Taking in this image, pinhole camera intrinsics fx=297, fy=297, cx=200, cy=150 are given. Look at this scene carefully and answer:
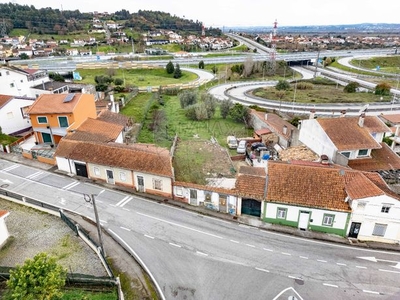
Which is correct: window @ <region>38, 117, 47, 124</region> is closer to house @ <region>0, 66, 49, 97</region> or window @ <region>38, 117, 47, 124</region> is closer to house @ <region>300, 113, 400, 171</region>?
house @ <region>0, 66, 49, 97</region>

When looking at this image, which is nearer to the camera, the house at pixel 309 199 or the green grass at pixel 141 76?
the house at pixel 309 199

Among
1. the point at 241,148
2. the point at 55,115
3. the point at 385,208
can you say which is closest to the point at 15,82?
the point at 55,115

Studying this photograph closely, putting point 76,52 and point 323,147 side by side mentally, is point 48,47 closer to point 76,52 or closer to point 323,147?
point 76,52

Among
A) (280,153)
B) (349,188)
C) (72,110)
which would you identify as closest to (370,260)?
(349,188)

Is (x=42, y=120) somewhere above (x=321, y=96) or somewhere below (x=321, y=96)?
above

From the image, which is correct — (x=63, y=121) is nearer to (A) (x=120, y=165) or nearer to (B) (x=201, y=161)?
(A) (x=120, y=165)

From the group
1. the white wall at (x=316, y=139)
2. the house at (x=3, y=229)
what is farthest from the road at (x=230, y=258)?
the white wall at (x=316, y=139)

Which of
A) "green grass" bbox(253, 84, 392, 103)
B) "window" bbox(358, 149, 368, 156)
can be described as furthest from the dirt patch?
"green grass" bbox(253, 84, 392, 103)

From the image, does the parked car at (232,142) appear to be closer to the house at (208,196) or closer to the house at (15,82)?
the house at (208,196)
